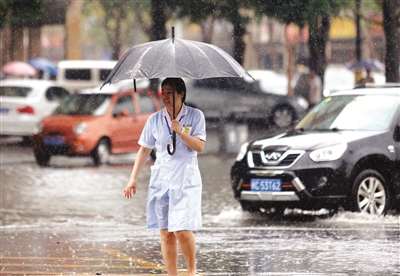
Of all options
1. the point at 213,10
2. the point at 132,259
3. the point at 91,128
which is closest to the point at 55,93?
the point at 91,128

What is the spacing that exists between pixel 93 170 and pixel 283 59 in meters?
49.4

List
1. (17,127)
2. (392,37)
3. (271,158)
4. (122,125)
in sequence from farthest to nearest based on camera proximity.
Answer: (17,127), (122,125), (392,37), (271,158)

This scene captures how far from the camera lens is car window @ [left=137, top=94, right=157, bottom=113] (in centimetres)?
2339

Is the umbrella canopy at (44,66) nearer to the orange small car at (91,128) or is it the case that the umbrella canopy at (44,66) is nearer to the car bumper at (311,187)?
the orange small car at (91,128)

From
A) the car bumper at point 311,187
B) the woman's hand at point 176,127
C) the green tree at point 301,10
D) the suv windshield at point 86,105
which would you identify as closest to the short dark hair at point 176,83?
the woman's hand at point 176,127

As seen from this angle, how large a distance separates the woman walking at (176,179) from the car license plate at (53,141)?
13.9m

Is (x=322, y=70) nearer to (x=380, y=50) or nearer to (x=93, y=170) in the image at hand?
(x=93, y=170)

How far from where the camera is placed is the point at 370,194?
1313cm

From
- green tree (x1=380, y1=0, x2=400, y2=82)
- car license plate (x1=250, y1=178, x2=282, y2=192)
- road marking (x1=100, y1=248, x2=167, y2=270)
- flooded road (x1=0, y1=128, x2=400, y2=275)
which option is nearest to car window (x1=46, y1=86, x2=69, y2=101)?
flooded road (x1=0, y1=128, x2=400, y2=275)

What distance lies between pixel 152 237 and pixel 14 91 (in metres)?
15.4

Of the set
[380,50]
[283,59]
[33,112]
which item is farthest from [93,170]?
[283,59]

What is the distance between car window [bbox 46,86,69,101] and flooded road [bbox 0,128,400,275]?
9157 mm

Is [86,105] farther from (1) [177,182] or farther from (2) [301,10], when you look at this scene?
(1) [177,182]

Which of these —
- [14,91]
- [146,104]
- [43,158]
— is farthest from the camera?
[14,91]
